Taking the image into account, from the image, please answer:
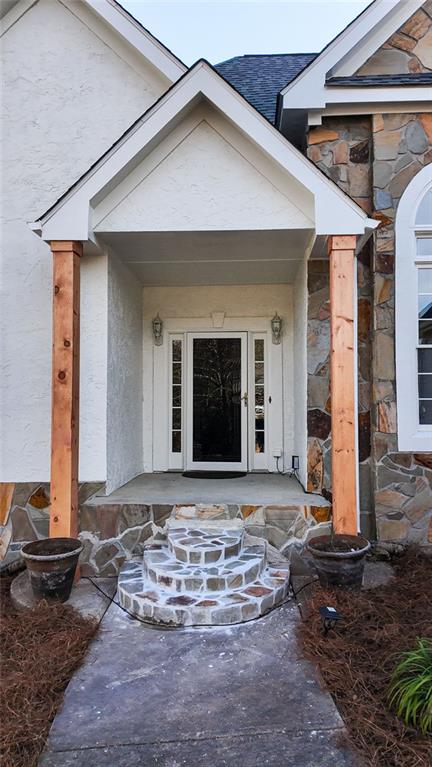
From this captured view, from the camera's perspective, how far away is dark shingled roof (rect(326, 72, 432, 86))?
4703 millimetres

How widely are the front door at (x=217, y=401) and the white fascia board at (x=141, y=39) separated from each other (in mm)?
3138

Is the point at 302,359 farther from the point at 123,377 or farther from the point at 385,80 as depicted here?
the point at 385,80

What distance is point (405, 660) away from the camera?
2588mm

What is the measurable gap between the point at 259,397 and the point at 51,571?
3.76 meters

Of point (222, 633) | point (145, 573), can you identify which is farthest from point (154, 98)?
point (222, 633)

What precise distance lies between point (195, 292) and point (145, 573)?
12.9ft

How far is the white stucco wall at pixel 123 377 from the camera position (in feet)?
16.0

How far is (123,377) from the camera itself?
5473mm

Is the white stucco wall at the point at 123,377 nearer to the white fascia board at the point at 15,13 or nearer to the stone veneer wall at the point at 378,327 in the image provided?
the stone veneer wall at the point at 378,327

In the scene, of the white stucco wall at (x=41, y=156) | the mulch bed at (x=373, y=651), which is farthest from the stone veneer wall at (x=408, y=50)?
the mulch bed at (x=373, y=651)

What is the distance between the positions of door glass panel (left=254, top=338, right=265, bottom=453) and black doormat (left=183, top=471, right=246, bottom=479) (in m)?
0.49

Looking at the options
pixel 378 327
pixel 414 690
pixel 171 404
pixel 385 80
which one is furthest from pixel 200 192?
pixel 414 690

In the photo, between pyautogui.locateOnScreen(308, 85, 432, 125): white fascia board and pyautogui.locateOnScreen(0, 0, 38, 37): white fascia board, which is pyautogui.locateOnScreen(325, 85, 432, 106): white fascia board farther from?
pyautogui.locateOnScreen(0, 0, 38, 37): white fascia board

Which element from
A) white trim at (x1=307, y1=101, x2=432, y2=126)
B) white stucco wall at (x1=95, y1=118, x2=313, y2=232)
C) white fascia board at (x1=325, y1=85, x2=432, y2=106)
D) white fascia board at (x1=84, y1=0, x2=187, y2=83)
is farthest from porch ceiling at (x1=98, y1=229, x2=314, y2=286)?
white fascia board at (x1=84, y1=0, x2=187, y2=83)
